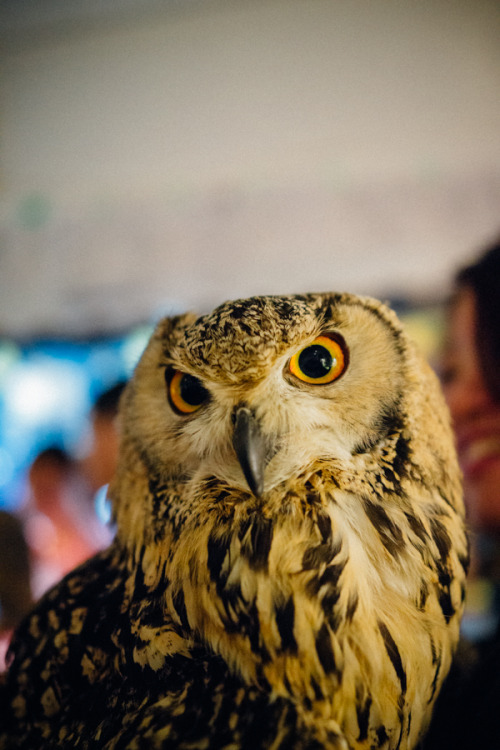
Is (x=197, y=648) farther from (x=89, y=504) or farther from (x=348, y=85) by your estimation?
(x=348, y=85)

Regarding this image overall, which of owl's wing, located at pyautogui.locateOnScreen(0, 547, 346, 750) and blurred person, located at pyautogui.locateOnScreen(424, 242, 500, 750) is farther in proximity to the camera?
blurred person, located at pyautogui.locateOnScreen(424, 242, 500, 750)

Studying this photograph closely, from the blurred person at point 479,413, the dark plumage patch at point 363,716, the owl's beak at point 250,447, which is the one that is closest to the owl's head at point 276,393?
the owl's beak at point 250,447

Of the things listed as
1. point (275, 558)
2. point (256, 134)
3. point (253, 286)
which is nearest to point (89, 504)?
point (253, 286)

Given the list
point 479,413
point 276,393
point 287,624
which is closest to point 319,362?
point 276,393

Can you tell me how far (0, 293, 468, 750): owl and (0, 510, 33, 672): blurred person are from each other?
29.3 inches

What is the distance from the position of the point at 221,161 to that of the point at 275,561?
5.55 feet

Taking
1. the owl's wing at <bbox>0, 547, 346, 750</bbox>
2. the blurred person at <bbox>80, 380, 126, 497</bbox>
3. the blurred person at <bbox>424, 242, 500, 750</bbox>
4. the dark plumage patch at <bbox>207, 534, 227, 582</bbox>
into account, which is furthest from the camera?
the blurred person at <bbox>80, 380, 126, 497</bbox>

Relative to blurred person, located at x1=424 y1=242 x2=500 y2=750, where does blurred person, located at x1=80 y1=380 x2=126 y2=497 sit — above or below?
above

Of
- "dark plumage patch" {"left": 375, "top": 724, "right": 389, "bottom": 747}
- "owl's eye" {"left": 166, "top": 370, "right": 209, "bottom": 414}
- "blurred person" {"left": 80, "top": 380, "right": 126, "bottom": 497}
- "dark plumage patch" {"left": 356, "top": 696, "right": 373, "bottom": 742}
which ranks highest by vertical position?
"blurred person" {"left": 80, "top": 380, "right": 126, "bottom": 497}

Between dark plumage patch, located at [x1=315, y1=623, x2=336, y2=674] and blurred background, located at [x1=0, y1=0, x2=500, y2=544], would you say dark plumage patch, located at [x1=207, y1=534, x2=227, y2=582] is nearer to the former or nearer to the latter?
dark plumage patch, located at [x1=315, y1=623, x2=336, y2=674]

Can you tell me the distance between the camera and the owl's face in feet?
1.68

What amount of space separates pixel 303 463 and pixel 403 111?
171 centimetres

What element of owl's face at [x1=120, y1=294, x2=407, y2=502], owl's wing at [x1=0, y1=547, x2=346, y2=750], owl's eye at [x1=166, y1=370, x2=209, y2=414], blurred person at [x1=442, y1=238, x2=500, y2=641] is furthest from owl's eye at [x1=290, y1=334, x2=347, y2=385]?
blurred person at [x1=442, y1=238, x2=500, y2=641]

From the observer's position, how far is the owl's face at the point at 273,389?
1.68 ft
